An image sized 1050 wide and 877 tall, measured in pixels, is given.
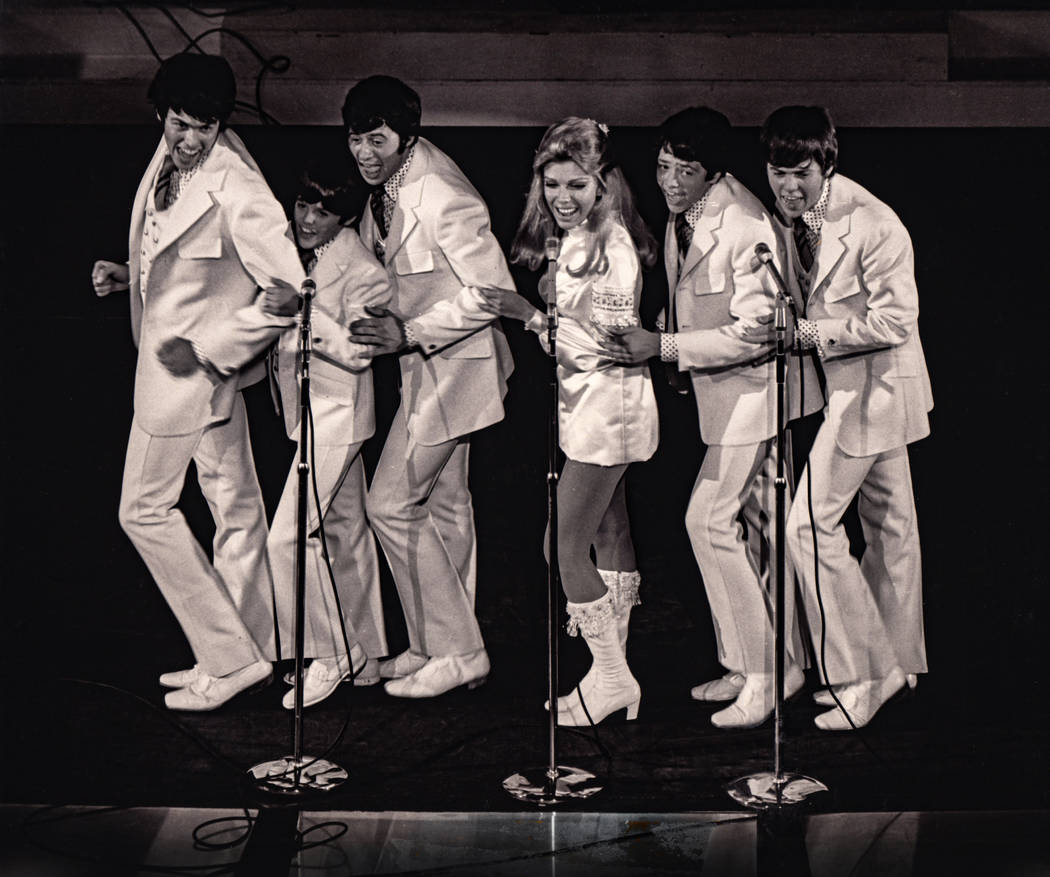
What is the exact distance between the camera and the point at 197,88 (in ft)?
16.3

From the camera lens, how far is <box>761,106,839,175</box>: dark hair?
493 cm

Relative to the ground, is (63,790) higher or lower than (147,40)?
lower

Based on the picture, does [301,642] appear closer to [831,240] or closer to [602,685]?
[602,685]

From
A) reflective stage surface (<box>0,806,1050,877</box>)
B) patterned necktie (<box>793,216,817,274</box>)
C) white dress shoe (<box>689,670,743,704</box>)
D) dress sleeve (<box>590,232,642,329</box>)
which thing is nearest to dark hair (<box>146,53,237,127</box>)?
dress sleeve (<box>590,232,642,329</box>)

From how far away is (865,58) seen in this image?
4.99m

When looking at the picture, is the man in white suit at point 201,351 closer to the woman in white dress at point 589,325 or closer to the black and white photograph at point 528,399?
the black and white photograph at point 528,399

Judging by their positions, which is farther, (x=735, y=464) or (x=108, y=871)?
(x=735, y=464)

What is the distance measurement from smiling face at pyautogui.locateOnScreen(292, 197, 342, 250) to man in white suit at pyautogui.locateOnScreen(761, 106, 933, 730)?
1417 mm

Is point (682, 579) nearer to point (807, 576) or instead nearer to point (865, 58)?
point (807, 576)

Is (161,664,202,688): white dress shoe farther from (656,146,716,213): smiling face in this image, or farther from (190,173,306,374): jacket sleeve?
(656,146,716,213): smiling face

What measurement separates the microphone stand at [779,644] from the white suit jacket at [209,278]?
1528mm

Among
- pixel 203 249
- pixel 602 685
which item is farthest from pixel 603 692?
pixel 203 249

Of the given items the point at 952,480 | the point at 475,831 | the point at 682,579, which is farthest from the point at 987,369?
the point at 475,831

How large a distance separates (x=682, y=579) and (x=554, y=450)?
27.5 inches
